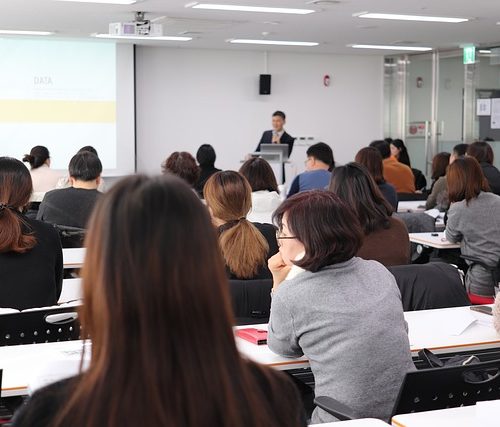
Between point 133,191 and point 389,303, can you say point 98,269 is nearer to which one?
point 133,191

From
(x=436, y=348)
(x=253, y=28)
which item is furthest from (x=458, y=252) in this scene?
(x=253, y=28)

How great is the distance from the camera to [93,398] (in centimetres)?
125

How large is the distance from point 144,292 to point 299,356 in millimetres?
1938

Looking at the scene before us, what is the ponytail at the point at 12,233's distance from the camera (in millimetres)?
3855

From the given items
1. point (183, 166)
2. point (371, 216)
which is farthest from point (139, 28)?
point (371, 216)

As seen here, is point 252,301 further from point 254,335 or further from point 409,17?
point 409,17

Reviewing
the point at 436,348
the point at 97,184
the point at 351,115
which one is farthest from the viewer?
the point at 351,115

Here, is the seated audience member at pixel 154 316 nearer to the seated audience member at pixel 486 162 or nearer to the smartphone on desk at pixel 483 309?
the smartphone on desk at pixel 483 309

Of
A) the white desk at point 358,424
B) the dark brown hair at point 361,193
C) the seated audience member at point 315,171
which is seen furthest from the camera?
the seated audience member at point 315,171

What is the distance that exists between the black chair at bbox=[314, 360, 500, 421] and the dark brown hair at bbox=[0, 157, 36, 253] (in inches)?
71.6

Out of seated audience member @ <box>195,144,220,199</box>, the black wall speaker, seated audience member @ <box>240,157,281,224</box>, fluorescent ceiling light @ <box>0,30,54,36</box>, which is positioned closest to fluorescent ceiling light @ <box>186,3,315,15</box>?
seated audience member @ <box>195,144,220,199</box>

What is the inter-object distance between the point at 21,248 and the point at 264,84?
1133 cm

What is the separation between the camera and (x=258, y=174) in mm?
6230

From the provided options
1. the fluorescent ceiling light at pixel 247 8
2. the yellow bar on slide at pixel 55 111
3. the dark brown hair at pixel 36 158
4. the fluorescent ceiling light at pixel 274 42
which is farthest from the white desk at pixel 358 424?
the yellow bar on slide at pixel 55 111
